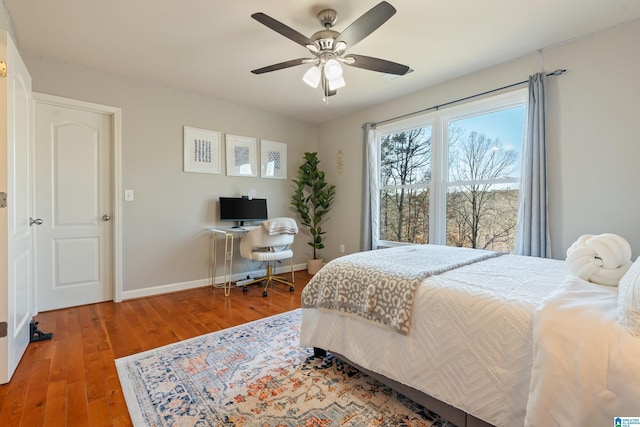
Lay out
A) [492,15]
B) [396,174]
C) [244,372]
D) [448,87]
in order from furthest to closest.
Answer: [396,174], [448,87], [492,15], [244,372]

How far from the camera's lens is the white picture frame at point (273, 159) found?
417cm

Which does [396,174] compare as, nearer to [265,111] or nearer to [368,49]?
[368,49]

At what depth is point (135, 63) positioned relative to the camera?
9.11ft

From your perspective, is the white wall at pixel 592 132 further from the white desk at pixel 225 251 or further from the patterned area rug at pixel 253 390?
the white desk at pixel 225 251

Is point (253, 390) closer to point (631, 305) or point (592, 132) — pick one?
point (631, 305)

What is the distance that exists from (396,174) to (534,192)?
5.36 ft

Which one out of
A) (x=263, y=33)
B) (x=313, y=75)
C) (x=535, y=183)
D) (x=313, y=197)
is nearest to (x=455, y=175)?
(x=535, y=183)

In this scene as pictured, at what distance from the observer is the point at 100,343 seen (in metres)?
2.16

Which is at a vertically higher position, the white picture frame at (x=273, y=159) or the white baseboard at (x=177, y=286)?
the white picture frame at (x=273, y=159)

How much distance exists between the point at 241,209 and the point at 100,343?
203 centimetres

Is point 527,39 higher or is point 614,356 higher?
point 527,39

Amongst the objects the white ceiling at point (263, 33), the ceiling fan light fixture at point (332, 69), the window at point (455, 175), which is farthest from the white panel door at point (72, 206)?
the window at point (455, 175)

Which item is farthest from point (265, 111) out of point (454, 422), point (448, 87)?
point (454, 422)

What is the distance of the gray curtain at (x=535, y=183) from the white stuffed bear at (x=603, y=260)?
1181mm
